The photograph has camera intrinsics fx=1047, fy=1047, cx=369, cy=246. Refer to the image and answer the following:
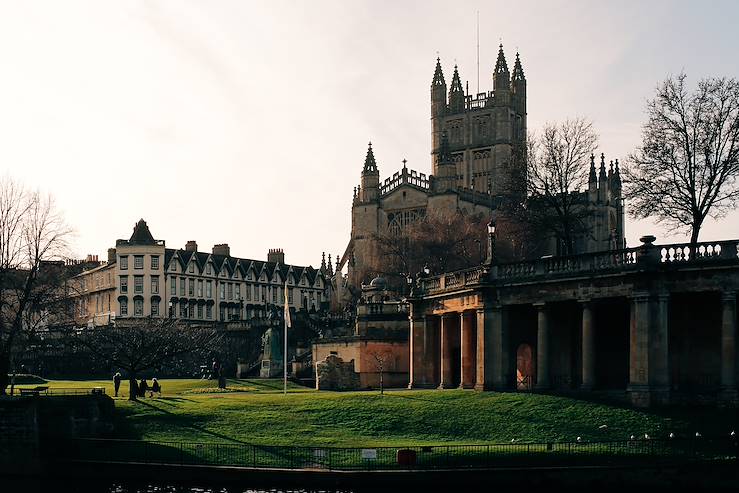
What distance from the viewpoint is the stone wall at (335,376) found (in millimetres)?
72125

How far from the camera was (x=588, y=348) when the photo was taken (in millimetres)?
53281

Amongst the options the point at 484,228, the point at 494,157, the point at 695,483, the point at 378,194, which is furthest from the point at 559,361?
the point at 494,157

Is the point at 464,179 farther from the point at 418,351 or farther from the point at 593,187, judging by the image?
the point at 418,351

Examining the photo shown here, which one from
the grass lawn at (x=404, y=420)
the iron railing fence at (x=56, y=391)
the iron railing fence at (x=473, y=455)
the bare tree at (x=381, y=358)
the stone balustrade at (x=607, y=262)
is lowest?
the iron railing fence at (x=473, y=455)

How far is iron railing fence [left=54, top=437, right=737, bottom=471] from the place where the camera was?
41.9m

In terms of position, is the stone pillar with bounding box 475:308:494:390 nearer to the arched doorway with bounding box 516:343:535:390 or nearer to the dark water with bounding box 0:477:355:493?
the arched doorway with bounding box 516:343:535:390

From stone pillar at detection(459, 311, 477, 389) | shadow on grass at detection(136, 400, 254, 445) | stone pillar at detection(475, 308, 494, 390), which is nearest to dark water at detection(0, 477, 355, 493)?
shadow on grass at detection(136, 400, 254, 445)

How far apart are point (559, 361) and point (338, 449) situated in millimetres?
18345

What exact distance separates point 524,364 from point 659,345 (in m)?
13.5

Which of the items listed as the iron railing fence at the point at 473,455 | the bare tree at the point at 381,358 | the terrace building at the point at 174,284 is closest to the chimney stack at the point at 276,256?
the terrace building at the point at 174,284

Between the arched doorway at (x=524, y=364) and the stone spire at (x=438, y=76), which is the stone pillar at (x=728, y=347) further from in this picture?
the stone spire at (x=438, y=76)

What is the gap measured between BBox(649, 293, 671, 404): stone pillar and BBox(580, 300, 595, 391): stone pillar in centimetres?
367

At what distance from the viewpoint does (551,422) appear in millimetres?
48750

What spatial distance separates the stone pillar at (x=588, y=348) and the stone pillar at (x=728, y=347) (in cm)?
679
